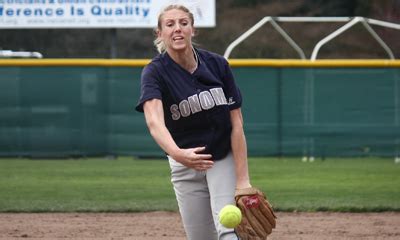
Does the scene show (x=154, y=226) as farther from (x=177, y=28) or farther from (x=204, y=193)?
(x=177, y=28)

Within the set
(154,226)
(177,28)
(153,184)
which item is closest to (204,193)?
(177,28)

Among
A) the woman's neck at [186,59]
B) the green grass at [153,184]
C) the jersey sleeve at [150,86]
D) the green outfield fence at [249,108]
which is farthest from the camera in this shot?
the green outfield fence at [249,108]

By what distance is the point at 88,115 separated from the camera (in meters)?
15.3

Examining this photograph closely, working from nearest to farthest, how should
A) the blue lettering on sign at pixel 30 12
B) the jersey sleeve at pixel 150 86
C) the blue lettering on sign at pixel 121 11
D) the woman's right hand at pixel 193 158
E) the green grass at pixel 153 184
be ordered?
1. the woman's right hand at pixel 193 158
2. the jersey sleeve at pixel 150 86
3. the green grass at pixel 153 184
4. the blue lettering on sign at pixel 121 11
5. the blue lettering on sign at pixel 30 12

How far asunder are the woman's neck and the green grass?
4.94 m

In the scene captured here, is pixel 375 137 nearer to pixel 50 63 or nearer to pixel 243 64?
pixel 243 64

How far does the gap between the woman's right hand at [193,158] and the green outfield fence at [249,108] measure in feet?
34.5

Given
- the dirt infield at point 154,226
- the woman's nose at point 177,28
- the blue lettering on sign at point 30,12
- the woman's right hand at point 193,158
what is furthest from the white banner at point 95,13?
the woman's right hand at point 193,158

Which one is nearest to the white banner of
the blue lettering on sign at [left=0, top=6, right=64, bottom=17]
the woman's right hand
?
the blue lettering on sign at [left=0, top=6, right=64, bottom=17]

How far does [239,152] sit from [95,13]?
477 inches

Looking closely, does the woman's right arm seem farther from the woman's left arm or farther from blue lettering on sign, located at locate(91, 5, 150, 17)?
blue lettering on sign, located at locate(91, 5, 150, 17)

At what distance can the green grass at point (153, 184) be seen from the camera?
9.83 meters

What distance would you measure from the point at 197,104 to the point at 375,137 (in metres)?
10.6

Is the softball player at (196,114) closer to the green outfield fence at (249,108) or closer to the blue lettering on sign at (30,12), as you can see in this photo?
the green outfield fence at (249,108)
